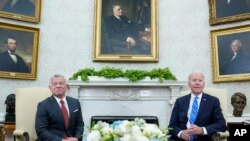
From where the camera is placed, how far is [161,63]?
25.2ft

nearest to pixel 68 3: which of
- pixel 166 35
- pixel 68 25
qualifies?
pixel 68 25

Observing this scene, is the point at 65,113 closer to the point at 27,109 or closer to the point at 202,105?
the point at 27,109

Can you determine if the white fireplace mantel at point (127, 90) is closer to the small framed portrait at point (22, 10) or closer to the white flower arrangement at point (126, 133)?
the small framed portrait at point (22, 10)

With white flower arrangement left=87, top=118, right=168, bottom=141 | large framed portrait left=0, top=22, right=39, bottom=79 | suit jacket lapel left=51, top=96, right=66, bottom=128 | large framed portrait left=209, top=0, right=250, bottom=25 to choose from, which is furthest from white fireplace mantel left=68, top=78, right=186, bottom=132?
white flower arrangement left=87, top=118, right=168, bottom=141

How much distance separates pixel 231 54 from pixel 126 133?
5.38m

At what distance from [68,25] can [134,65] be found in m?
1.89

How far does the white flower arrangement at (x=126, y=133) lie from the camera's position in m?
2.29

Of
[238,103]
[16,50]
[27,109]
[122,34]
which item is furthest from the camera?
[122,34]

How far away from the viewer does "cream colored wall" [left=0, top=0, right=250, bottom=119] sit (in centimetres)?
756

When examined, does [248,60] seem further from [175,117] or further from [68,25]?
[68,25]

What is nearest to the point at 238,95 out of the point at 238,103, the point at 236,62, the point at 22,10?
the point at 238,103

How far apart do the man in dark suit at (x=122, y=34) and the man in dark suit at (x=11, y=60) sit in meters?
2.03

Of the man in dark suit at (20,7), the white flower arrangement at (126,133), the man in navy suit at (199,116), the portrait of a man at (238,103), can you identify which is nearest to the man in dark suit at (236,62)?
the portrait of a man at (238,103)

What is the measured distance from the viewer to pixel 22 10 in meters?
7.35
